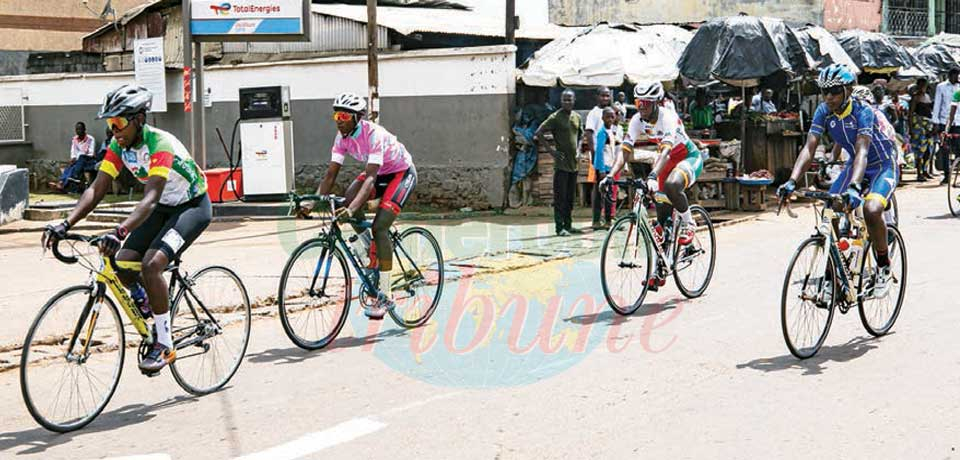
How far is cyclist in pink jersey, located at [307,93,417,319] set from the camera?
8.08 m

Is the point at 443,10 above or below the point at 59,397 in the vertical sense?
above

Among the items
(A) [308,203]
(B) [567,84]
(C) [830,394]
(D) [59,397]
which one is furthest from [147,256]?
(B) [567,84]

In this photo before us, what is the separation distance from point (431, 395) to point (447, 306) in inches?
125

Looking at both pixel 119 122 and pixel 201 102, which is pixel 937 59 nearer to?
pixel 201 102

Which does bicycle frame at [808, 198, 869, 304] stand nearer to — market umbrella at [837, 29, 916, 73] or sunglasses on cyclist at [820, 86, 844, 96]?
sunglasses on cyclist at [820, 86, 844, 96]


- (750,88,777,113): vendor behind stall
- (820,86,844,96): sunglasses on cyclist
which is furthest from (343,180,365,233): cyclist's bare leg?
(750,88,777,113): vendor behind stall

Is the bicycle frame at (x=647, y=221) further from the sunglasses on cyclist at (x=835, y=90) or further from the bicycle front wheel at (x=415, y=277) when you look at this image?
the sunglasses on cyclist at (x=835, y=90)

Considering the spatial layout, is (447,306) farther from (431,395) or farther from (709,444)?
(709,444)

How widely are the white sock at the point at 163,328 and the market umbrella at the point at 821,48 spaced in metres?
13.3

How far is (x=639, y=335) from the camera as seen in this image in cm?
818

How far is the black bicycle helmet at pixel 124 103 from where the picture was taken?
617cm

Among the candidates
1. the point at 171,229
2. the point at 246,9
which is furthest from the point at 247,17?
the point at 171,229

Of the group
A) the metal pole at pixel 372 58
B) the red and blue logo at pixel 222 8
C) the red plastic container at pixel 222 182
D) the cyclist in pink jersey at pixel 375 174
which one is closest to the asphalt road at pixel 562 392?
the cyclist in pink jersey at pixel 375 174

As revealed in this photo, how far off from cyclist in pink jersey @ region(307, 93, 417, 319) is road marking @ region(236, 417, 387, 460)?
227 cm
